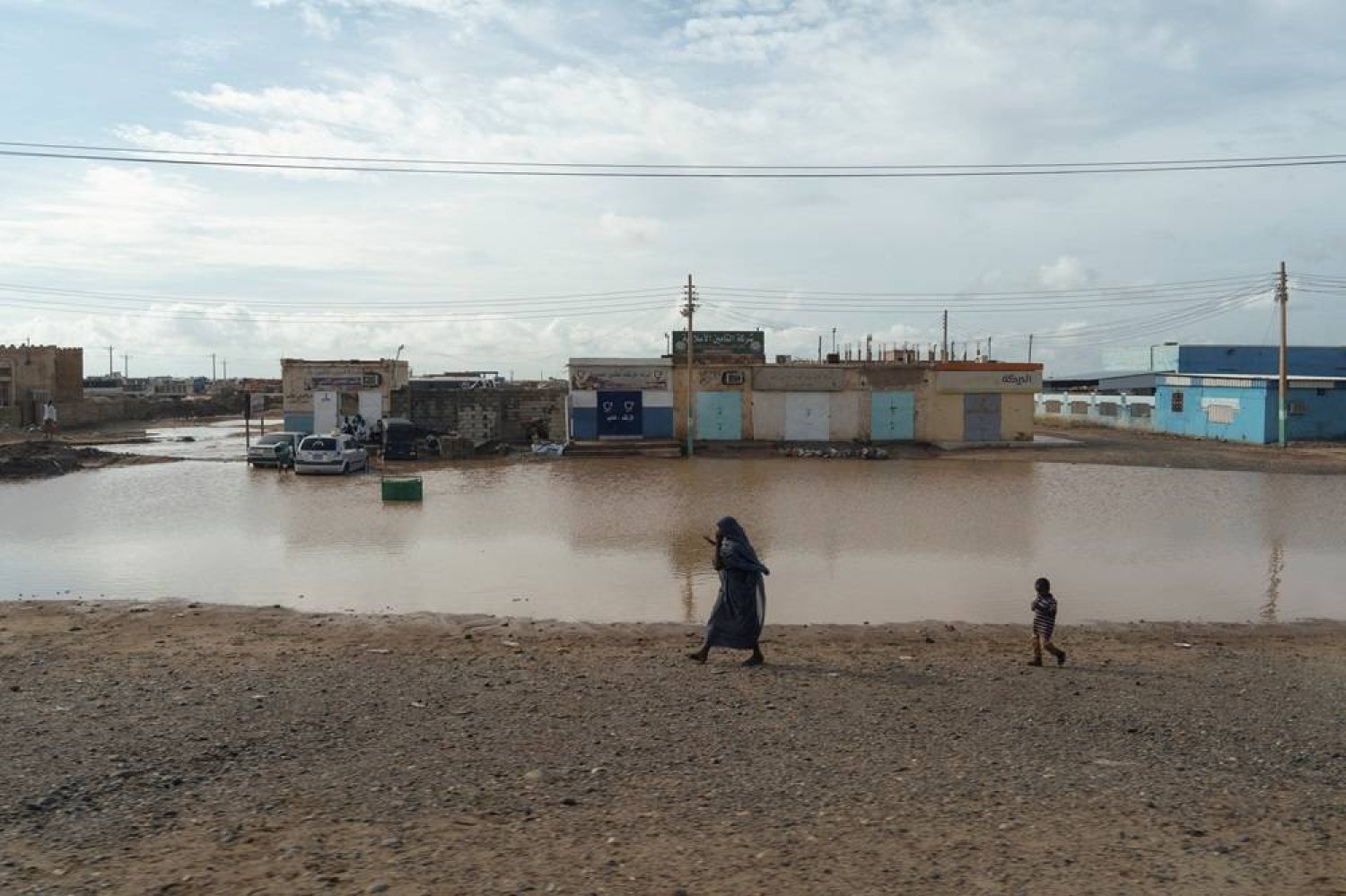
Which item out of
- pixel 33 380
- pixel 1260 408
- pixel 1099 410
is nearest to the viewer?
pixel 1260 408

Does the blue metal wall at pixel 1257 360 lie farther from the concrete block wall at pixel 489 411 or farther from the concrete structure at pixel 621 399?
the concrete block wall at pixel 489 411

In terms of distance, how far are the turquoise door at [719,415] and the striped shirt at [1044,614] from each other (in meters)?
32.9

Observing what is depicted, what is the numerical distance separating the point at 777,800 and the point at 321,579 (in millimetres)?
11495

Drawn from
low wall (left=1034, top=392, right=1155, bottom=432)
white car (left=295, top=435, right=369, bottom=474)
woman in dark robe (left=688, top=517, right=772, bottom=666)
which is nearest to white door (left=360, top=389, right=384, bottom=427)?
white car (left=295, top=435, right=369, bottom=474)

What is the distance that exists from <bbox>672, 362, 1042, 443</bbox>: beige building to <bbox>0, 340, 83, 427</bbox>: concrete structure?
34.0 metres

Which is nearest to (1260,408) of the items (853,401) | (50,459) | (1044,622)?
(853,401)

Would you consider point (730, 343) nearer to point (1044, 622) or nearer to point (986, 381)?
point (986, 381)

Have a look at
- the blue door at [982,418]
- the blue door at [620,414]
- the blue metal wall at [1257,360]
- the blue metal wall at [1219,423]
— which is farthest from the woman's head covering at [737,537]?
the blue metal wall at [1257,360]

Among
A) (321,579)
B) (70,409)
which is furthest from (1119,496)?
(70,409)

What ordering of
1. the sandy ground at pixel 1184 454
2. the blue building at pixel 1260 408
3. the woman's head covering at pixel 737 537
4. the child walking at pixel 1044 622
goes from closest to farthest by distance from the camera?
1. the woman's head covering at pixel 737 537
2. the child walking at pixel 1044 622
3. the sandy ground at pixel 1184 454
4. the blue building at pixel 1260 408

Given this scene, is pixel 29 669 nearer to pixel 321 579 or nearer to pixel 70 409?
pixel 321 579

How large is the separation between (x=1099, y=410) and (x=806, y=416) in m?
24.7

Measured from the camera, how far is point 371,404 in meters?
42.8

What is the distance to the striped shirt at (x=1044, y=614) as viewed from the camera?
33.8 feet
